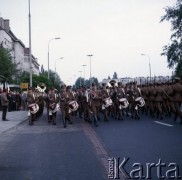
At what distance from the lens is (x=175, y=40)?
53.7 meters

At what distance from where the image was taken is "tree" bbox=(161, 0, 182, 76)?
52.1 meters

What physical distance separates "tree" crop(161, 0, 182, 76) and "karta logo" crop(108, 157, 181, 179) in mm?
44189

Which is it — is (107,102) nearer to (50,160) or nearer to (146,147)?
(146,147)

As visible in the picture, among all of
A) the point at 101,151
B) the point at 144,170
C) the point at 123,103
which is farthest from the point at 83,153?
the point at 123,103

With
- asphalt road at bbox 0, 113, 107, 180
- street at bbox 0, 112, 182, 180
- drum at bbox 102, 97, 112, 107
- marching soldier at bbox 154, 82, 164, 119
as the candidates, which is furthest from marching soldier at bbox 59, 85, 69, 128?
asphalt road at bbox 0, 113, 107, 180

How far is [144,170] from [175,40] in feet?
156

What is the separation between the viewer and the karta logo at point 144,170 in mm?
7327

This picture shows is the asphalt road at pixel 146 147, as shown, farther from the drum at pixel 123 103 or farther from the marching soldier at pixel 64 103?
the drum at pixel 123 103

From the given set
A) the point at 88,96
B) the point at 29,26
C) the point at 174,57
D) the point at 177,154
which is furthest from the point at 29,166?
the point at 174,57

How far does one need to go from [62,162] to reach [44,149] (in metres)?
2.29

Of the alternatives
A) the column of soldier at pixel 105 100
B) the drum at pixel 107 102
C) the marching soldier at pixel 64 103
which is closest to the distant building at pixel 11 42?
the column of soldier at pixel 105 100

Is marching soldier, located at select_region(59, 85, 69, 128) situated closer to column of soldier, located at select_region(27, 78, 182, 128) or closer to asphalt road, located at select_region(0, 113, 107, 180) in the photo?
column of soldier, located at select_region(27, 78, 182, 128)

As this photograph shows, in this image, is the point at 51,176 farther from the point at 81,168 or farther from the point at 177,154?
the point at 177,154

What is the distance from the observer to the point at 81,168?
331 inches
